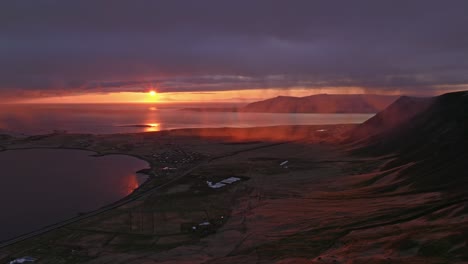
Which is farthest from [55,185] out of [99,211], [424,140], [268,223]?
[424,140]

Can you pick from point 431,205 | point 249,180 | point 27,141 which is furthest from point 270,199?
point 27,141

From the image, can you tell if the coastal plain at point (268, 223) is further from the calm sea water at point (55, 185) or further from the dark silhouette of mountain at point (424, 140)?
the calm sea water at point (55, 185)

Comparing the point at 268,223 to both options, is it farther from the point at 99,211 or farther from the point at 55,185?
the point at 55,185

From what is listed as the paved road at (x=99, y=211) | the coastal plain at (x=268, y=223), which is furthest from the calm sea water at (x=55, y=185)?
the coastal plain at (x=268, y=223)

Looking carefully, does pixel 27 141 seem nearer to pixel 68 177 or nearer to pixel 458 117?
pixel 68 177

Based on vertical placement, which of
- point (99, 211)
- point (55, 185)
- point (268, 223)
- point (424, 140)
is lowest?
point (99, 211)

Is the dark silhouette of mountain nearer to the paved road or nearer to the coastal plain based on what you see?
the coastal plain

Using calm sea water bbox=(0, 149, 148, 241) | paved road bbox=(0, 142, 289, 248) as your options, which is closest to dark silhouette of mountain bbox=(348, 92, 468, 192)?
paved road bbox=(0, 142, 289, 248)
